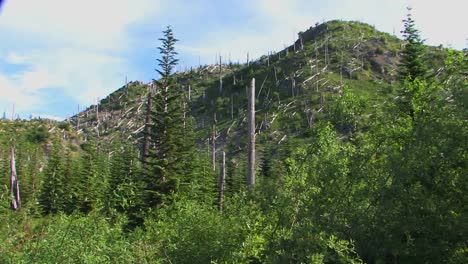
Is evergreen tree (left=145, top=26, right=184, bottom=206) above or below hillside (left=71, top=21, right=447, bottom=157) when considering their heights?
below

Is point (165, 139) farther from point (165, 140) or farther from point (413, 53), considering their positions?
point (413, 53)

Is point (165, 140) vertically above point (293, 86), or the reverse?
point (293, 86)

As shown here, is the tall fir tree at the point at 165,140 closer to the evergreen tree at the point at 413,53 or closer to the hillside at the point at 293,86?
the evergreen tree at the point at 413,53

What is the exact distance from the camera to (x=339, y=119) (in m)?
9.81

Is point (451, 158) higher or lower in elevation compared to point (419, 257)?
higher

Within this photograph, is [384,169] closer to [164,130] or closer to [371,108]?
[371,108]

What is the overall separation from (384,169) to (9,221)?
7977mm

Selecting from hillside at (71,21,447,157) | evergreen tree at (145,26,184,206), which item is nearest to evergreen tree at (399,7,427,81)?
evergreen tree at (145,26,184,206)

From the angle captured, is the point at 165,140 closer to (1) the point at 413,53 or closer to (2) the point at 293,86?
(1) the point at 413,53

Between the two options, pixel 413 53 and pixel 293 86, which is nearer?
pixel 413 53

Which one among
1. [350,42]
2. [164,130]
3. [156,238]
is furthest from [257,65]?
[156,238]

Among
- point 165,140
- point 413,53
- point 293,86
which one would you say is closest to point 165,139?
point 165,140

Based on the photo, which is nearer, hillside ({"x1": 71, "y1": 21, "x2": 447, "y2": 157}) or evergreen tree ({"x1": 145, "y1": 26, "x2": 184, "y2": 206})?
evergreen tree ({"x1": 145, "y1": 26, "x2": 184, "y2": 206})

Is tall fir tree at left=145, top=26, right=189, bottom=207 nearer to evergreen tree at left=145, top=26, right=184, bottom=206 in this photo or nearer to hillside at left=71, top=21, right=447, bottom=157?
evergreen tree at left=145, top=26, right=184, bottom=206
